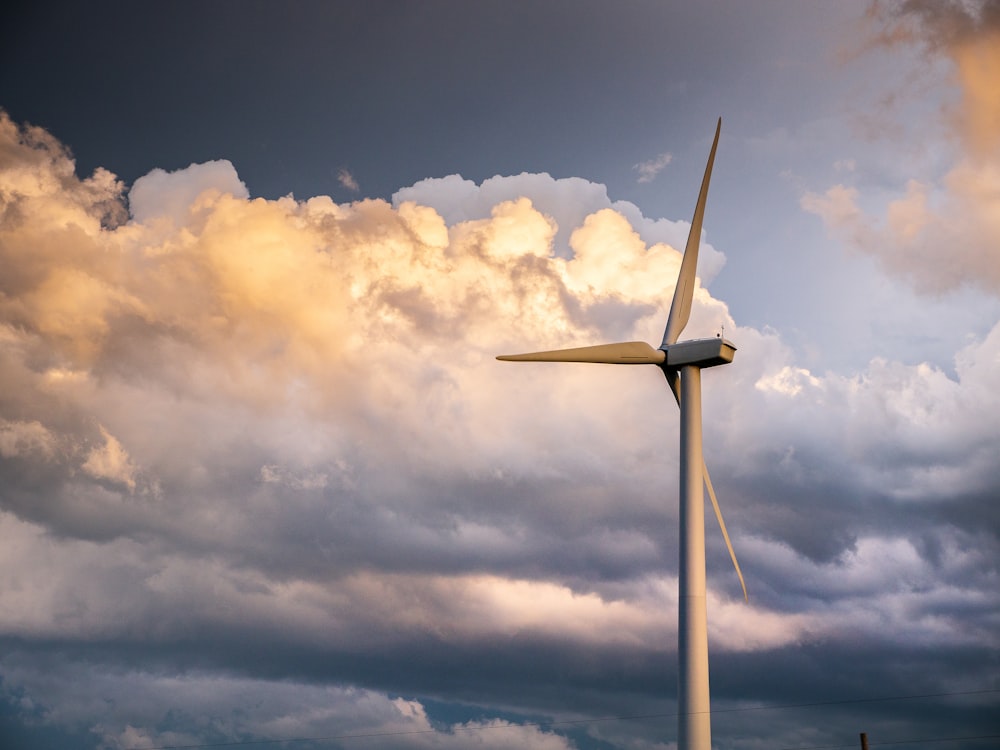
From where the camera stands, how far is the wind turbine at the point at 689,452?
5903cm

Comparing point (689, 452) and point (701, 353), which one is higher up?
point (701, 353)

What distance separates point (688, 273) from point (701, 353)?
9.71m

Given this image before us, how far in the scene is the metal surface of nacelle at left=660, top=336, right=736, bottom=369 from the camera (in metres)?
67.1

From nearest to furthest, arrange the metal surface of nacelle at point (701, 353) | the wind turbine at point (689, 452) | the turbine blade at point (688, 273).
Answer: the wind turbine at point (689, 452), the metal surface of nacelle at point (701, 353), the turbine blade at point (688, 273)

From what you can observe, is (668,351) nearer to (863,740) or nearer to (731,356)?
(731,356)

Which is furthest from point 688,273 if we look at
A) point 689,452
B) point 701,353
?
point 689,452

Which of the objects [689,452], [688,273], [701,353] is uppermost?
[688,273]

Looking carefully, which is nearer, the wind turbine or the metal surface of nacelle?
the wind turbine

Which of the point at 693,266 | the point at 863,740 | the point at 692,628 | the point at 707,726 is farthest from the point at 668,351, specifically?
the point at 863,740

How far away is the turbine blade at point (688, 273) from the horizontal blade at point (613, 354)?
138 inches

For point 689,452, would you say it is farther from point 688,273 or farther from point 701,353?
point 688,273

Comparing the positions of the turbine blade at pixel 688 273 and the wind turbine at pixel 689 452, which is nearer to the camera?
the wind turbine at pixel 689 452

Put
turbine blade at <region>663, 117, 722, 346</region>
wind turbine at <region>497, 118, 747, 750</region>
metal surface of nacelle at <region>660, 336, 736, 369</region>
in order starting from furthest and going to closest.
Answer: turbine blade at <region>663, 117, 722, 346</region> < metal surface of nacelle at <region>660, 336, 736, 369</region> < wind turbine at <region>497, 118, 747, 750</region>

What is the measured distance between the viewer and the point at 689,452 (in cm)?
6506
